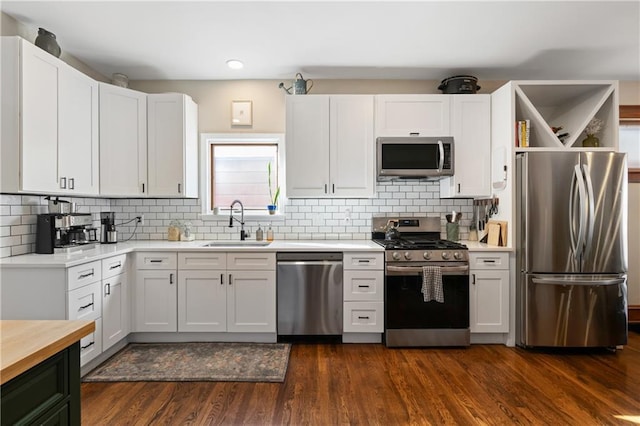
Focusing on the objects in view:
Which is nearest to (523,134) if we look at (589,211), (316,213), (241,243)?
(589,211)

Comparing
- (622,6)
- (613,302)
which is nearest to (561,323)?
(613,302)

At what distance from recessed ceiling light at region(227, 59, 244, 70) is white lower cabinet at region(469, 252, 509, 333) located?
2.82m

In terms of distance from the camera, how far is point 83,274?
7.95ft

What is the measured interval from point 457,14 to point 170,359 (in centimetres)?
348

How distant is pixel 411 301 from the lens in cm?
301

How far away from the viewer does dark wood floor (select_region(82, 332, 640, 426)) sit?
2027 millimetres

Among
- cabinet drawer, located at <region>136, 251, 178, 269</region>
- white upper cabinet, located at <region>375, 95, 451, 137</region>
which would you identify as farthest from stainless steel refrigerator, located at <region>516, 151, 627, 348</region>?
cabinet drawer, located at <region>136, 251, 178, 269</region>

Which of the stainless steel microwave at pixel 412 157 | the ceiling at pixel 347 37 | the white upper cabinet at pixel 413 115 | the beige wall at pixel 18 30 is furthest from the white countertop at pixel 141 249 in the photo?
the ceiling at pixel 347 37

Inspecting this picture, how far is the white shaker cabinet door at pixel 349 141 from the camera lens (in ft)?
11.2

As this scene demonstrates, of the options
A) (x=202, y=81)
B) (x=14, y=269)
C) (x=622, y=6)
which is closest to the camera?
(x=14, y=269)

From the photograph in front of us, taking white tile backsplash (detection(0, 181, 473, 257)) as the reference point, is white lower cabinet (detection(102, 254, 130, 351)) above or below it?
below

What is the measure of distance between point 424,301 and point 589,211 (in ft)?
5.06

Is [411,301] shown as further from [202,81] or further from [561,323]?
[202,81]

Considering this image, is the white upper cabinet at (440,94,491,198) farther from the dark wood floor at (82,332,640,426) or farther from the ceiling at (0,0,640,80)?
the dark wood floor at (82,332,640,426)
